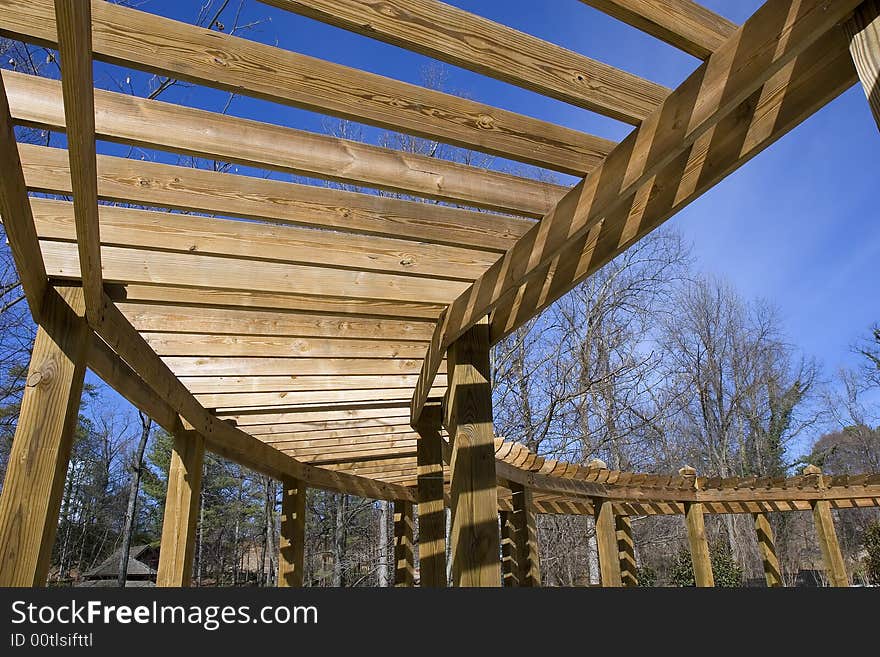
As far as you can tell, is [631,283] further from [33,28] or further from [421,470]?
[33,28]

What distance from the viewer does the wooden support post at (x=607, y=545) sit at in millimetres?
7801

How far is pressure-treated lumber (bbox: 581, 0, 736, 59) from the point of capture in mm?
1721

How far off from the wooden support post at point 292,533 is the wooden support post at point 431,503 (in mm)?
2330

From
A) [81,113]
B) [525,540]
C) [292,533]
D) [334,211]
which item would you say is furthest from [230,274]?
[525,540]

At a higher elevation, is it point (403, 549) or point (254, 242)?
point (254, 242)

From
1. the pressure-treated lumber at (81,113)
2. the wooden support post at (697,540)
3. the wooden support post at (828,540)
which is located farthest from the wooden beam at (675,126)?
the wooden support post at (828,540)

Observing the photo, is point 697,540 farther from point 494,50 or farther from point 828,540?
point 494,50

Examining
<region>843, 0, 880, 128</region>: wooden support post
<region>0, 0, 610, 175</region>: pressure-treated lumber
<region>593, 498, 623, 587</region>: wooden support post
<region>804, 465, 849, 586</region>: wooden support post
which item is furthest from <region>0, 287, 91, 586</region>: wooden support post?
<region>804, 465, 849, 586</region>: wooden support post

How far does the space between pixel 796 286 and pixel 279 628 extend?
21887mm

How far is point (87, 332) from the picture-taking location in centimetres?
295

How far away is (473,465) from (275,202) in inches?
69.6

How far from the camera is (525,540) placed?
696 centimetres

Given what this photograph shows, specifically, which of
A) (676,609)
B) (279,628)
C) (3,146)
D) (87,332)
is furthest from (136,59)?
(676,609)

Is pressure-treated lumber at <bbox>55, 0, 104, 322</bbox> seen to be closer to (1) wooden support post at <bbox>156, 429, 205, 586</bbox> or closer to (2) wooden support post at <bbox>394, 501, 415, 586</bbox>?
(1) wooden support post at <bbox>156, 429, 205, 586</bbox>
